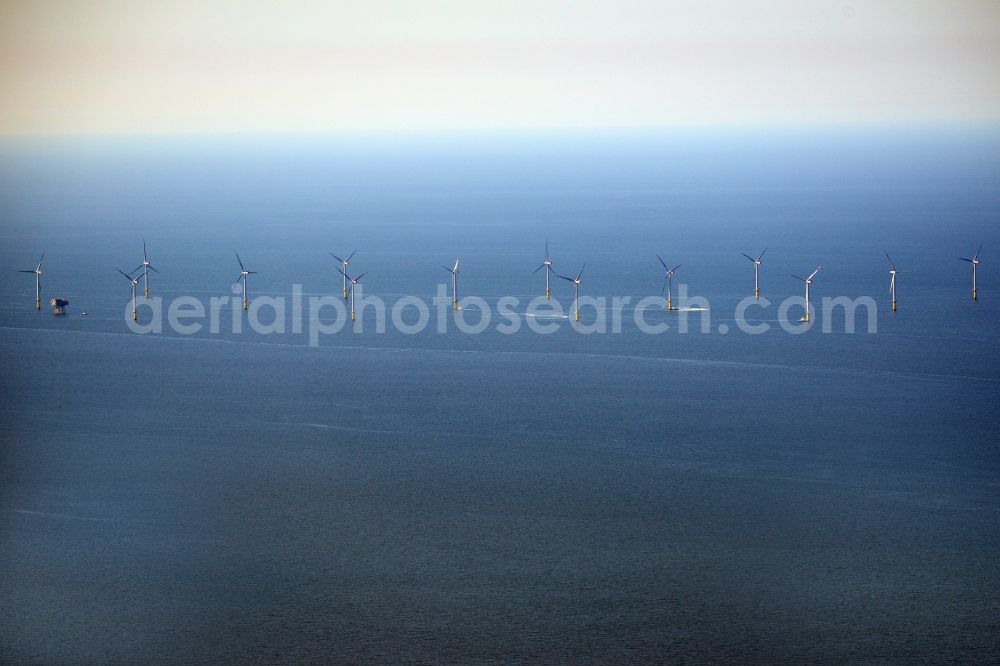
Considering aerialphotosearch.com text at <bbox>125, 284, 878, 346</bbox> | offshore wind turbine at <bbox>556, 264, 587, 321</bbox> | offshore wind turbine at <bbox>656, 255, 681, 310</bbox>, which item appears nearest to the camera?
aerialphotosearch.com text at <bbox>125, 284, 878, 346</bbox>

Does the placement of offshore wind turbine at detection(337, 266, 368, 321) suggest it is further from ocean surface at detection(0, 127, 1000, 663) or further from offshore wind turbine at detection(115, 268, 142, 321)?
offshore wind turbine at detection(115, 268, 142, 321)

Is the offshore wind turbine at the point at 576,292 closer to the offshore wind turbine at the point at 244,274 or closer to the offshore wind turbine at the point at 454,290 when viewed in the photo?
the offshore wind turbine at the point at 454,290

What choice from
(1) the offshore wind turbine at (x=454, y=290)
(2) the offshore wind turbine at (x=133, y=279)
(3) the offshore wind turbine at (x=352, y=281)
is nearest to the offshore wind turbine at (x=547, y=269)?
(1) the offshore wind turbine at (x=454, y=290)

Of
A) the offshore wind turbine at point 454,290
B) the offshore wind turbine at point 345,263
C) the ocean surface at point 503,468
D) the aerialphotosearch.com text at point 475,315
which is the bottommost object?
the ocean surface at point 503,468

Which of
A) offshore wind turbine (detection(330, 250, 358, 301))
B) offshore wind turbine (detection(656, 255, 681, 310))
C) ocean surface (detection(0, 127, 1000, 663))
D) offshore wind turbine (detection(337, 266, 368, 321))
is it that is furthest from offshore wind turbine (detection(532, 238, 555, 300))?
offshore wind turbine (detection(330, 250, 358, 301))

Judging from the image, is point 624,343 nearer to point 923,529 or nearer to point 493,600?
point 923,529

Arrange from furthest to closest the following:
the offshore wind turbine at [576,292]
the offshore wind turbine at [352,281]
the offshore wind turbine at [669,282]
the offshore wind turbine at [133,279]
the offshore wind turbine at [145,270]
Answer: the offshore wind turbine at [145,270] < the offshore wind turbine at [352,281] < the offshore wind turbine at [133,279] < the offshore wind turbine at [669,282] < the offshore wind turbine at [576,292]

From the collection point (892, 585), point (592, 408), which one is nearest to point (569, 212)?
point (592, 408)

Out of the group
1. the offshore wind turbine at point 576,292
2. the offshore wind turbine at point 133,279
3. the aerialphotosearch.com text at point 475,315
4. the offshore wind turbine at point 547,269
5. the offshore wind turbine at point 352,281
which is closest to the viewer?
the aerialphotosearch.com text at point 475,315
